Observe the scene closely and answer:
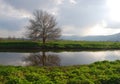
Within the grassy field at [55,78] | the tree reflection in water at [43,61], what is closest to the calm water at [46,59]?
the tree reflection in water at [43,61]

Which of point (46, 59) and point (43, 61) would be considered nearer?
point (43, 61)

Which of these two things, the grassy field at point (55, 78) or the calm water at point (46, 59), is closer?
the grassy field at point (55, 78)

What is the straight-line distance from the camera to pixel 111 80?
20.8 m

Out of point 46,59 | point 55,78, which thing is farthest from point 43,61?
point 55,78

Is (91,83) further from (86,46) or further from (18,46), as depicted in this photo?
(86,46)

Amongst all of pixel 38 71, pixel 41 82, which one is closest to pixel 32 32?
pixel 38 71

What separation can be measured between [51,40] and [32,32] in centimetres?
647

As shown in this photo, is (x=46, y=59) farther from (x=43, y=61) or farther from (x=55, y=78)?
(x=55, y=78)

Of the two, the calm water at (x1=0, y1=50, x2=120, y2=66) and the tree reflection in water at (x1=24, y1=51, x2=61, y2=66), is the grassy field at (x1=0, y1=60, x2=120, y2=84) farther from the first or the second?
the calm water at (x1=0, y1=50, x2=120, y2=66)

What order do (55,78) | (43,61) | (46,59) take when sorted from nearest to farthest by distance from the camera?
(55,78), (43,61), (46,59)

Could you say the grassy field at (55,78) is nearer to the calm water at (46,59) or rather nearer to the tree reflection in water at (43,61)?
the tree reflection in water at (43,61)

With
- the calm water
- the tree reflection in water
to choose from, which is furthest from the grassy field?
the calm water

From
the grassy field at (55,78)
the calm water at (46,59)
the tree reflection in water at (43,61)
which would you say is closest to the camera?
the grassy field at (55,78)

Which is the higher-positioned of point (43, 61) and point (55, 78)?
point (55, 78)
